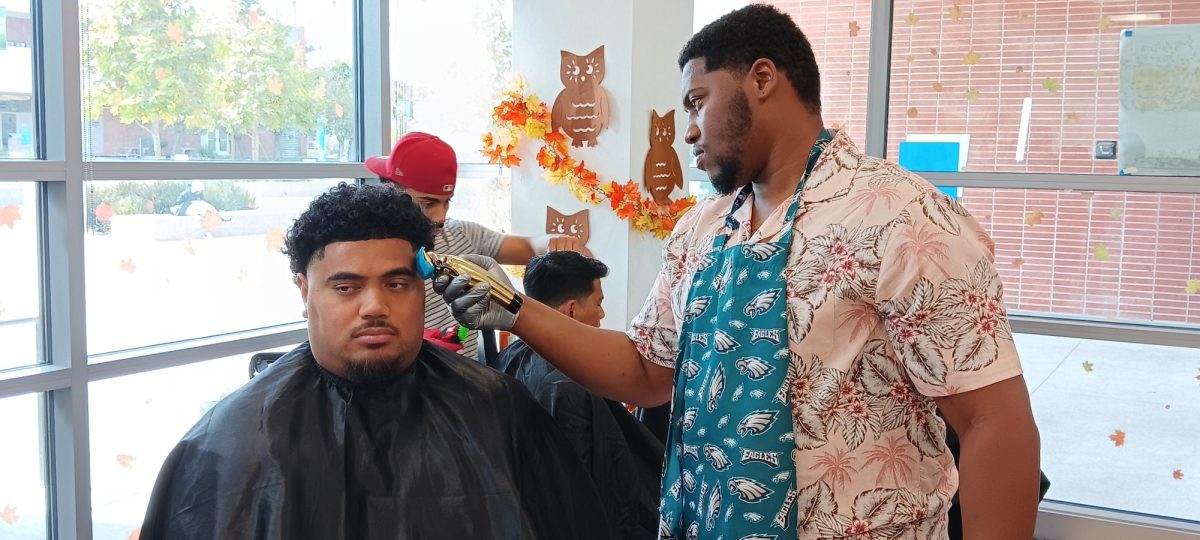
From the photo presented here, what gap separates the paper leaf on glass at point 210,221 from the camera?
344 centimetres

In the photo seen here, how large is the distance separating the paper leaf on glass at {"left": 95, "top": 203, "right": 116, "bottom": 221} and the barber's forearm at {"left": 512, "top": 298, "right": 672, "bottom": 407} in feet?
6.21

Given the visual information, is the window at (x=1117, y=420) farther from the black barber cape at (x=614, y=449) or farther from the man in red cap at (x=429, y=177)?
the man in red cap at (x=429, y=177)

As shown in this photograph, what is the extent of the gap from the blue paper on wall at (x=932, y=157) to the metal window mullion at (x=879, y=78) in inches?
3.7

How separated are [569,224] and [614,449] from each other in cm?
200

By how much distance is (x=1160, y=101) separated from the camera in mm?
3484

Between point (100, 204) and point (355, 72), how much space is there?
4.18 feet

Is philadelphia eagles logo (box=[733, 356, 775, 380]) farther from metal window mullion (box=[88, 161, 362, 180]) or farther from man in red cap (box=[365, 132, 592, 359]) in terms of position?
metal window mullion (box=[88, 161, 362, 180])

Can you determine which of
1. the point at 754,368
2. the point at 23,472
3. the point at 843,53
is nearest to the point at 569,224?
the point at 843,53

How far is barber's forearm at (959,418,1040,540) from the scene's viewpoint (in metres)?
1.28

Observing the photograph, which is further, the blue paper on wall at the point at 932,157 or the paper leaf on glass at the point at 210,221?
the blue paper on wall at the point at 932,157

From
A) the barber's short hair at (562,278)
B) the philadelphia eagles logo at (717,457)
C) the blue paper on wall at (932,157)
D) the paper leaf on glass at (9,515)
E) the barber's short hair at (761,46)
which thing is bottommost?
the paper leaf on glass at (9,515)

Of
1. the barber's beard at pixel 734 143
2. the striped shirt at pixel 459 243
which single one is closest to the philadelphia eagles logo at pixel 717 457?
the barber's beard at pixel 734 143

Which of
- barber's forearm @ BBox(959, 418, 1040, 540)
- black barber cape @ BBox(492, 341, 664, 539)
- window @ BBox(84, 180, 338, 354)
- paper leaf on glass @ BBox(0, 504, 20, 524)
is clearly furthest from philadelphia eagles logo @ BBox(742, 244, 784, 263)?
paper leaf on glass @ BBox(0, 504, 20, 524)

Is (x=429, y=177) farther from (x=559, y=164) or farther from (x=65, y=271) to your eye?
(x=559, y=164)
